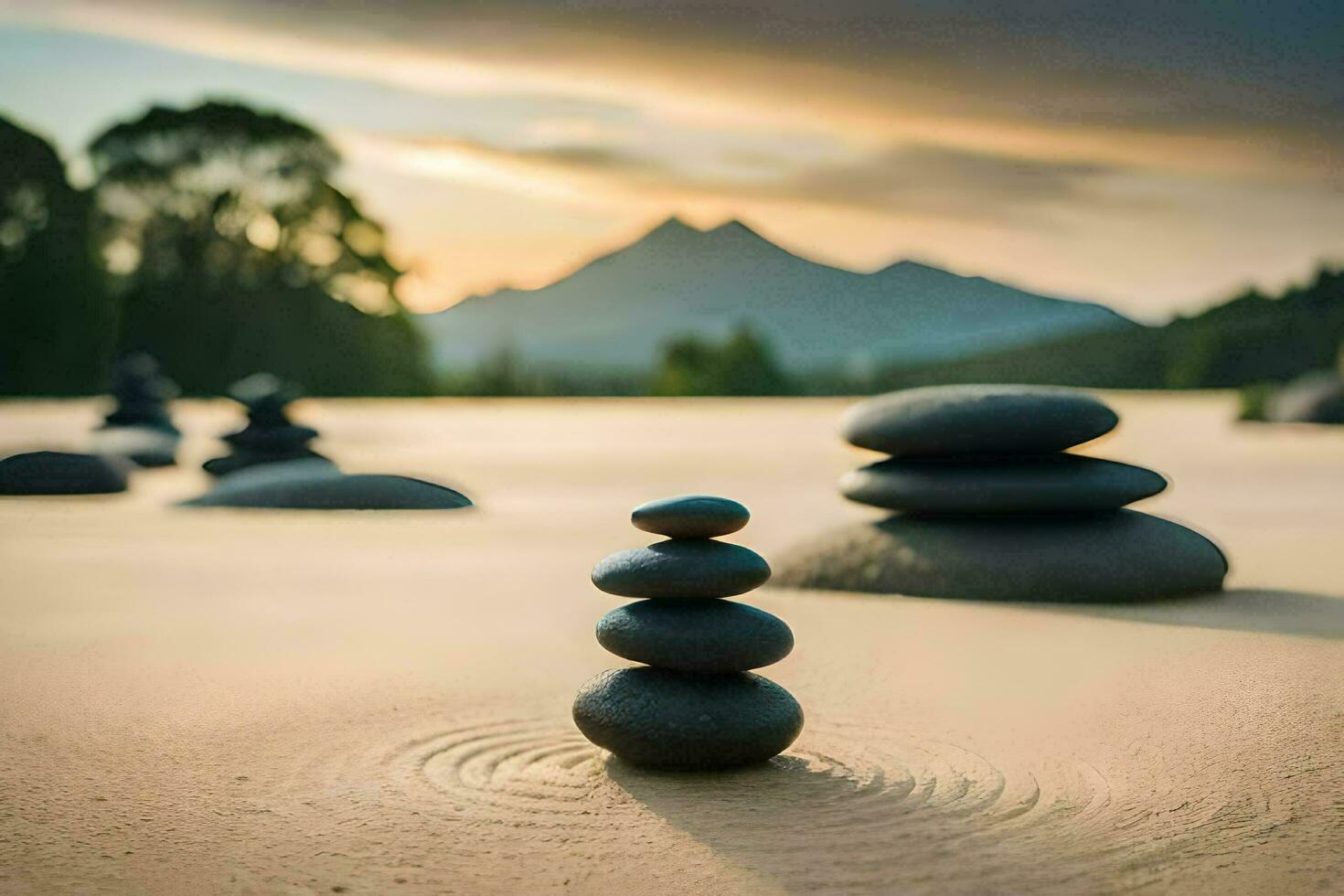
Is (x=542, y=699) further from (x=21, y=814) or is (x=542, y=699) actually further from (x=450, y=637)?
(x=21, y=814)

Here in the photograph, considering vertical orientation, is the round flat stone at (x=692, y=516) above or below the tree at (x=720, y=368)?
below

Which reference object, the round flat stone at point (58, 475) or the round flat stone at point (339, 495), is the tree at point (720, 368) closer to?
the round flat stone at point (58, 475)

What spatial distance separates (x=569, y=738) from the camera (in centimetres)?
550

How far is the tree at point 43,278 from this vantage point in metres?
38.2

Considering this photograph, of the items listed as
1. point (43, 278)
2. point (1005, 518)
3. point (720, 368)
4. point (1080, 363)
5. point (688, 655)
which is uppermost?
point (43, 278)

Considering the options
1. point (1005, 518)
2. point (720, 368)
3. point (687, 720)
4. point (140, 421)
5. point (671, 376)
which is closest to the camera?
point (687, 720)

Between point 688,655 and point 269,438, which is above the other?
point 269,438

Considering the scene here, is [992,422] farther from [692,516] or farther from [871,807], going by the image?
[871,807]

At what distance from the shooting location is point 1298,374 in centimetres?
4684

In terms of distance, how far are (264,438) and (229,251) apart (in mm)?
28378

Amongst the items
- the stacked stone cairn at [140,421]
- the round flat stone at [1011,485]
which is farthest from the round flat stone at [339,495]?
the round flat stone at [1011,485]

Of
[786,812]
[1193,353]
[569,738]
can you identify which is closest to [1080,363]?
[1193,353]

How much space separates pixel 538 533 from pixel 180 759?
7234 mm

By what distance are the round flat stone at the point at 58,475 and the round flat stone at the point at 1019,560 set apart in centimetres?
1002
